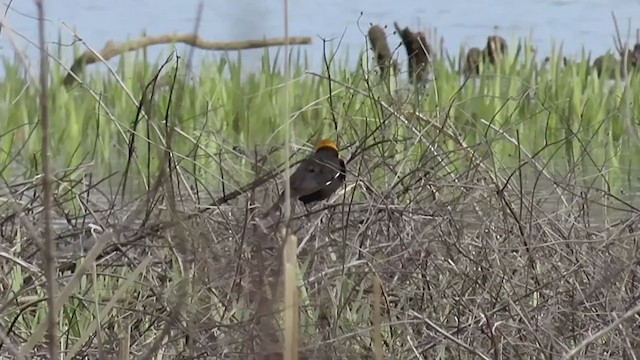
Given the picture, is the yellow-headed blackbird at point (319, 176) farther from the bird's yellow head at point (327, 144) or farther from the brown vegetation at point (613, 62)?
the brown vegetation at point (613, 62)

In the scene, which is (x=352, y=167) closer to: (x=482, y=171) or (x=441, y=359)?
(x=482, y=171)

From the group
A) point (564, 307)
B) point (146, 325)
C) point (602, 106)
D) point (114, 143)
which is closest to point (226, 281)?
point (146, 325)

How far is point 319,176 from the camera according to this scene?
2867 millimetres

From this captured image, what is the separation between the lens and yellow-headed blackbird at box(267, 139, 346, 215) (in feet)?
9.14

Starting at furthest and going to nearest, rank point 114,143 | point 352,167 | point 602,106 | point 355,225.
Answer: point 602,106, point 114,143, point 352,167, point 355,225

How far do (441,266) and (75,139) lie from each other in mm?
2388

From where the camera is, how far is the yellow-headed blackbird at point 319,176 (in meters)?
2.79

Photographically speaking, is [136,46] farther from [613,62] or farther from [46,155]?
[46,155]

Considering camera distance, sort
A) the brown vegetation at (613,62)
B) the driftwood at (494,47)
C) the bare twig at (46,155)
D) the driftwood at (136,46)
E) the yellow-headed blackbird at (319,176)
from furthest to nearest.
Result: the driftwood at (494,47) → the brown vegetation at (613,62) → the driftwood at (136,46) → the yellow-headed blackbird at (319,176) → the bare twig at (46,155)

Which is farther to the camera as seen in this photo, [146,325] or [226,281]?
[146,325]

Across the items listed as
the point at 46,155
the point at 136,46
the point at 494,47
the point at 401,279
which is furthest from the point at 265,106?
the point at 46,155

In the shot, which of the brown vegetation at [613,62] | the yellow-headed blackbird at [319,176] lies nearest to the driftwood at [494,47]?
the brown vegetation at [613,62]

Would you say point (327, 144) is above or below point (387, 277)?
above

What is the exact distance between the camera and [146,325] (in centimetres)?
240
